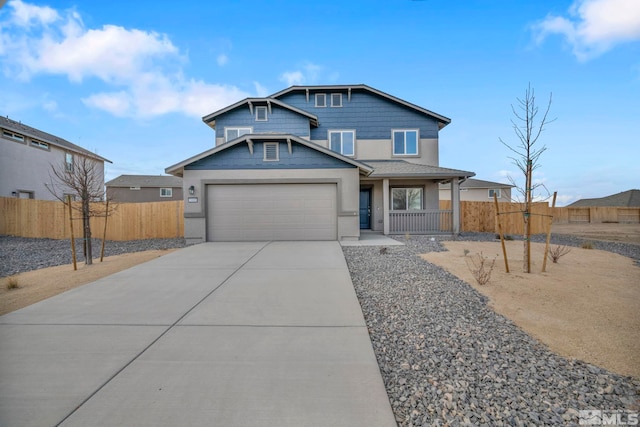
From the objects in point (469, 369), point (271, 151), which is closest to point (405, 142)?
point (271, 151)

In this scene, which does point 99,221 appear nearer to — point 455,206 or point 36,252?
point 36,252

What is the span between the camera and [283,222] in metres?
11.4

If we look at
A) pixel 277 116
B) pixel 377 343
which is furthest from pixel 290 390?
pixel 277 116

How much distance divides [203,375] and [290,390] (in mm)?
848

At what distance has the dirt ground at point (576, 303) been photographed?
3244mm

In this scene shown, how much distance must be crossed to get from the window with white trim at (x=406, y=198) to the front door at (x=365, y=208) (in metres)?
1.25

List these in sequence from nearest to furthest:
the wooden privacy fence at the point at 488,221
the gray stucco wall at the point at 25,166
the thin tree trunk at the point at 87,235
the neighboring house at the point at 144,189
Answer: the thin tree trunk at the point at 87,235
the gray stucco wall at the point at 25,166
the wooden privacy fence at the point at 488,221
the neighboring house at the point at 144,189

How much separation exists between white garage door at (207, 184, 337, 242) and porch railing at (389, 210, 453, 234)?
143 inches

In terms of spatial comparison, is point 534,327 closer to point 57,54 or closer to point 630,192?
point 57,54

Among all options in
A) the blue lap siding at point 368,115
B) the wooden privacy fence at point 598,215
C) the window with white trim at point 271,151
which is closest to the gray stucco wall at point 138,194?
the blue lap siding at point 368,115

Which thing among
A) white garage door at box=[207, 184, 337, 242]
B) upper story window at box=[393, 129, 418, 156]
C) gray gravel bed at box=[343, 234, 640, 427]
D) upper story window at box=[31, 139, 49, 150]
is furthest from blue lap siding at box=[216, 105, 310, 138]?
upper story window at box=[31, 139, 49, 150]

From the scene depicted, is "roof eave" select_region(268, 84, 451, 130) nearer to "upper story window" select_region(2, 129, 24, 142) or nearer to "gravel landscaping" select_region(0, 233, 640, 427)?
"gravel landscaping" select_region(0, 233, 640, 427)

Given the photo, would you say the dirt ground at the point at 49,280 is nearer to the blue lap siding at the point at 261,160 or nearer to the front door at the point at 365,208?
the blue lap siding at the point at 261,160

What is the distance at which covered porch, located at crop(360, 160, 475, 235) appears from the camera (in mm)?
13086
